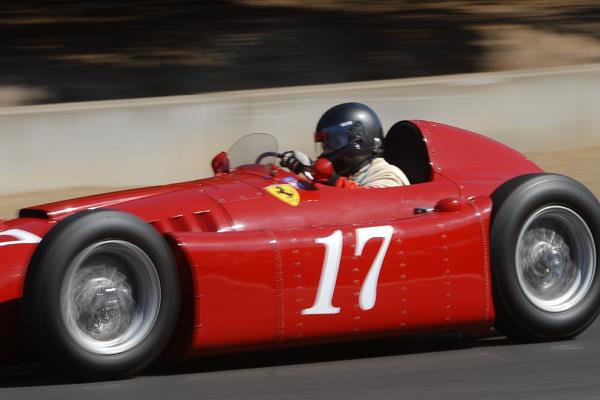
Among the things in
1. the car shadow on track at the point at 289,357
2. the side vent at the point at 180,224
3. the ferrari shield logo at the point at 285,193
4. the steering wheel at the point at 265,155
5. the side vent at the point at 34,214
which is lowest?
the car shadow on track at the point at 289,357

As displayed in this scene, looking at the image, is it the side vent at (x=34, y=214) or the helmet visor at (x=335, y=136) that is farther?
the helmet visor at (x=335, y=136)

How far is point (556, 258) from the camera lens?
611cm

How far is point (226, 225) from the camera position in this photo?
554 centimetres

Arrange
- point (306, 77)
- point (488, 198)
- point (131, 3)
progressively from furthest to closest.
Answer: point (131, 3) → point (306, 77) → point (488, 198)

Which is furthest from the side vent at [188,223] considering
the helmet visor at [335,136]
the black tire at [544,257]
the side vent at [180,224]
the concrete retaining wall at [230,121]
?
the concrete retaining wall at [230,121]

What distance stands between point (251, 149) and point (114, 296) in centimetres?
153

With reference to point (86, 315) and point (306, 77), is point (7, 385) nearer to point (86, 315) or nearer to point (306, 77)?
point (86, 315)

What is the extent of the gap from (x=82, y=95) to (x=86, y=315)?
304 inches

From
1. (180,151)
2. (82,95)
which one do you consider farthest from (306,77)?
(180,151)

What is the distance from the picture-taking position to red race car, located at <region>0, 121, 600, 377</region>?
508 centimetres

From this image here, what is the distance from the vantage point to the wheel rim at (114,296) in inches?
200

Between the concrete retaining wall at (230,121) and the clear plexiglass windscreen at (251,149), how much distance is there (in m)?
3.86

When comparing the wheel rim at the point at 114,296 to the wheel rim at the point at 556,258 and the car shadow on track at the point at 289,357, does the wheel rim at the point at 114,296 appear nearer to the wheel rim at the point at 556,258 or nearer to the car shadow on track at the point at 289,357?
the car shadow on track at the point at 289,357

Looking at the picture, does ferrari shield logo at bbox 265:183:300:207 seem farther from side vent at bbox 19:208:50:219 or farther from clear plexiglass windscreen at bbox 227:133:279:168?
side vent at bbox 19:208:50:219
